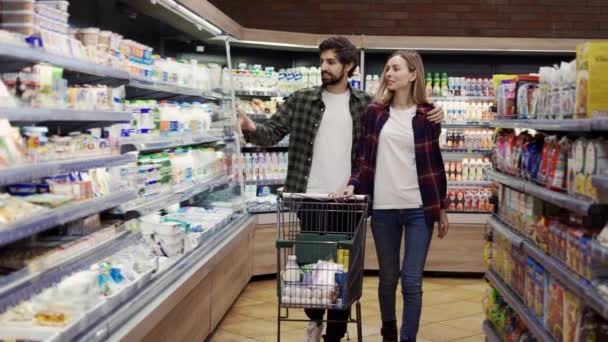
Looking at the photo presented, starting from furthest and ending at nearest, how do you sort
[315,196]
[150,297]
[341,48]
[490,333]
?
[490,333], [341,48], [315,196], [150,297]

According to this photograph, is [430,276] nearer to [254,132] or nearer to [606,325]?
[254,132]

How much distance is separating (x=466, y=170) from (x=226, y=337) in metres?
3.61

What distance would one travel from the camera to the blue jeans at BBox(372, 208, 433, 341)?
13.2 feet

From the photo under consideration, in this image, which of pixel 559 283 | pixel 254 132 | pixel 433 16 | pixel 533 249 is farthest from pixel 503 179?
pixel 433 16

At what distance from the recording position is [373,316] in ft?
19.5

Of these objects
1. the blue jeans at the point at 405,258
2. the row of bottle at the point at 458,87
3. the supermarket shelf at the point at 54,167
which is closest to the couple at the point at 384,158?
the blue jeans at the point at 405,258

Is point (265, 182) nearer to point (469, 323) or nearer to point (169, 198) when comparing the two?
point (469, 323)

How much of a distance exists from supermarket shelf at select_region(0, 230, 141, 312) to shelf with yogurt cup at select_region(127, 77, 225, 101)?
0.89 metres

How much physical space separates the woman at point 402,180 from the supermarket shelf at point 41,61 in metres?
1.31

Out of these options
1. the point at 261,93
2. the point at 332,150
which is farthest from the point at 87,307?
the point at 261,93

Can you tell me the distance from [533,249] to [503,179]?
0.76 meters

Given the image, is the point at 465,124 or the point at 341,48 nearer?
the point at 341,48

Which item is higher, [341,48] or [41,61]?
[341,48]

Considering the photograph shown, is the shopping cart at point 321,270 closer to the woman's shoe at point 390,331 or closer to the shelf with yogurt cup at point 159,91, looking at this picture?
the woman's shoe at point 390,331
